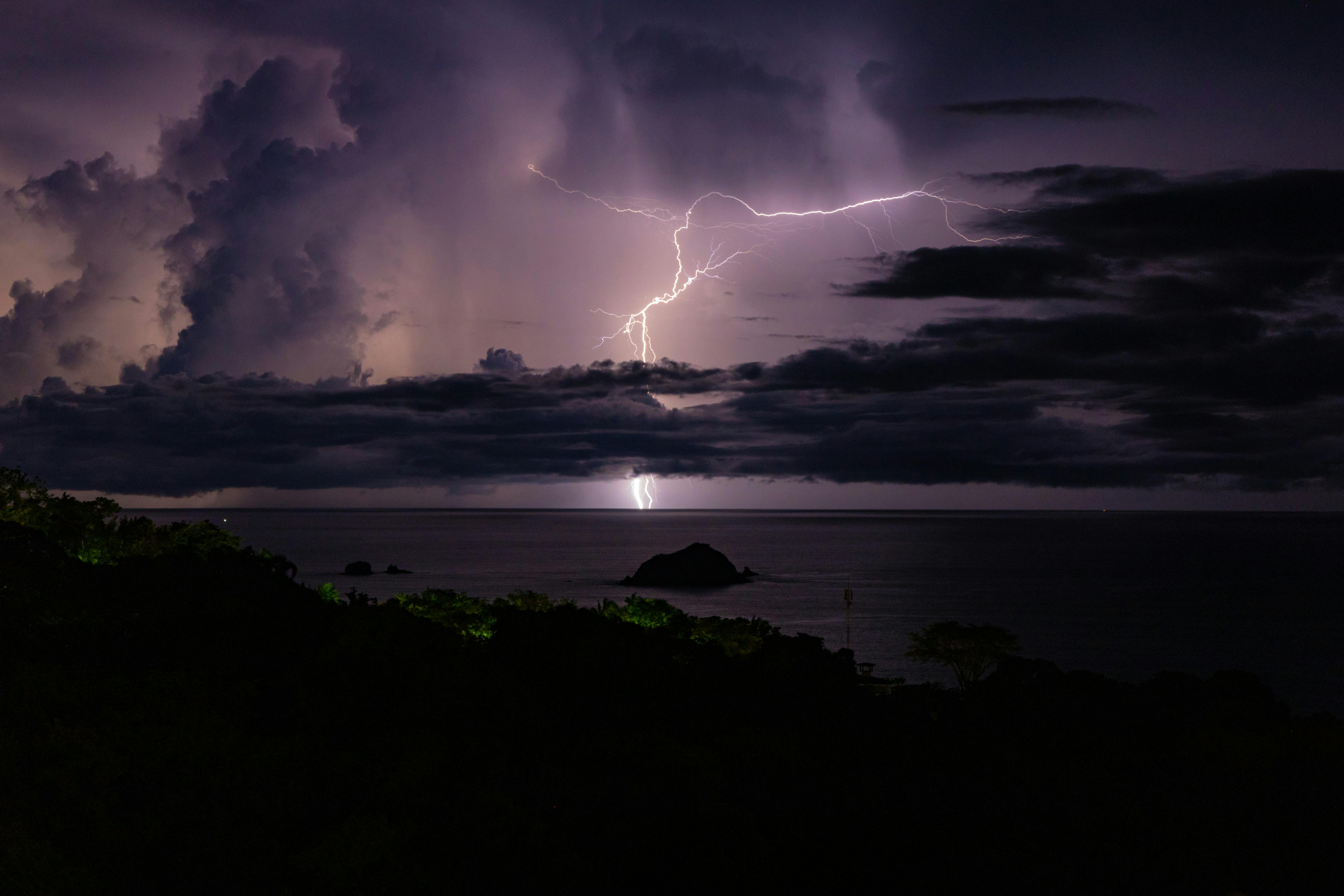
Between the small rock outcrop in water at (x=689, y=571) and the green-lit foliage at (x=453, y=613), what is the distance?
10475cm

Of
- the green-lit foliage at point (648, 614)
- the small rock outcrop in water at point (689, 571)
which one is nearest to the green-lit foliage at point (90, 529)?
the green-lit foliage at point (648, 614)

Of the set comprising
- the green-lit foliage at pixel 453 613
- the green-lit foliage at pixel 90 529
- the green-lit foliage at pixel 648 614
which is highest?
the green-lit foliage at pixel 90 529

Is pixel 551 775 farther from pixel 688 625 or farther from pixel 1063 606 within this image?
pixel 1063 606

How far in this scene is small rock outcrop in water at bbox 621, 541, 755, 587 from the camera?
162 metres

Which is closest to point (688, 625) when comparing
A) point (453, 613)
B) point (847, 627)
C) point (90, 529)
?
point (453, 613)

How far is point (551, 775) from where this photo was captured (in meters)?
22.7

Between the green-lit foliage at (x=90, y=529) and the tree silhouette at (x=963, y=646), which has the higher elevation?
the green-lit foliage at (x=90, y=529)

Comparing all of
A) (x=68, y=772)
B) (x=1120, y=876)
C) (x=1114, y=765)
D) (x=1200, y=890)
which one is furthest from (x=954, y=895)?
(x=68, y=772)

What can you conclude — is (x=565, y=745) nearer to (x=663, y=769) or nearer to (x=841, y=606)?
(x=663, y=769)

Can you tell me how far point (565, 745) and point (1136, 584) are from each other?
163234 millimetres

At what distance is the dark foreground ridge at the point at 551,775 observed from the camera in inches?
723

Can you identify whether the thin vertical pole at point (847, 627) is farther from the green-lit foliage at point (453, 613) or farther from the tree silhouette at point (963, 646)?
the green-lit foliage at point (453, 613)

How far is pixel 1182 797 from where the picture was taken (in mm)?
23797

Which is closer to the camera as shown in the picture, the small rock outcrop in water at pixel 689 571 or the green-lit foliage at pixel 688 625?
the green-lit foliage at pixel 688 625
